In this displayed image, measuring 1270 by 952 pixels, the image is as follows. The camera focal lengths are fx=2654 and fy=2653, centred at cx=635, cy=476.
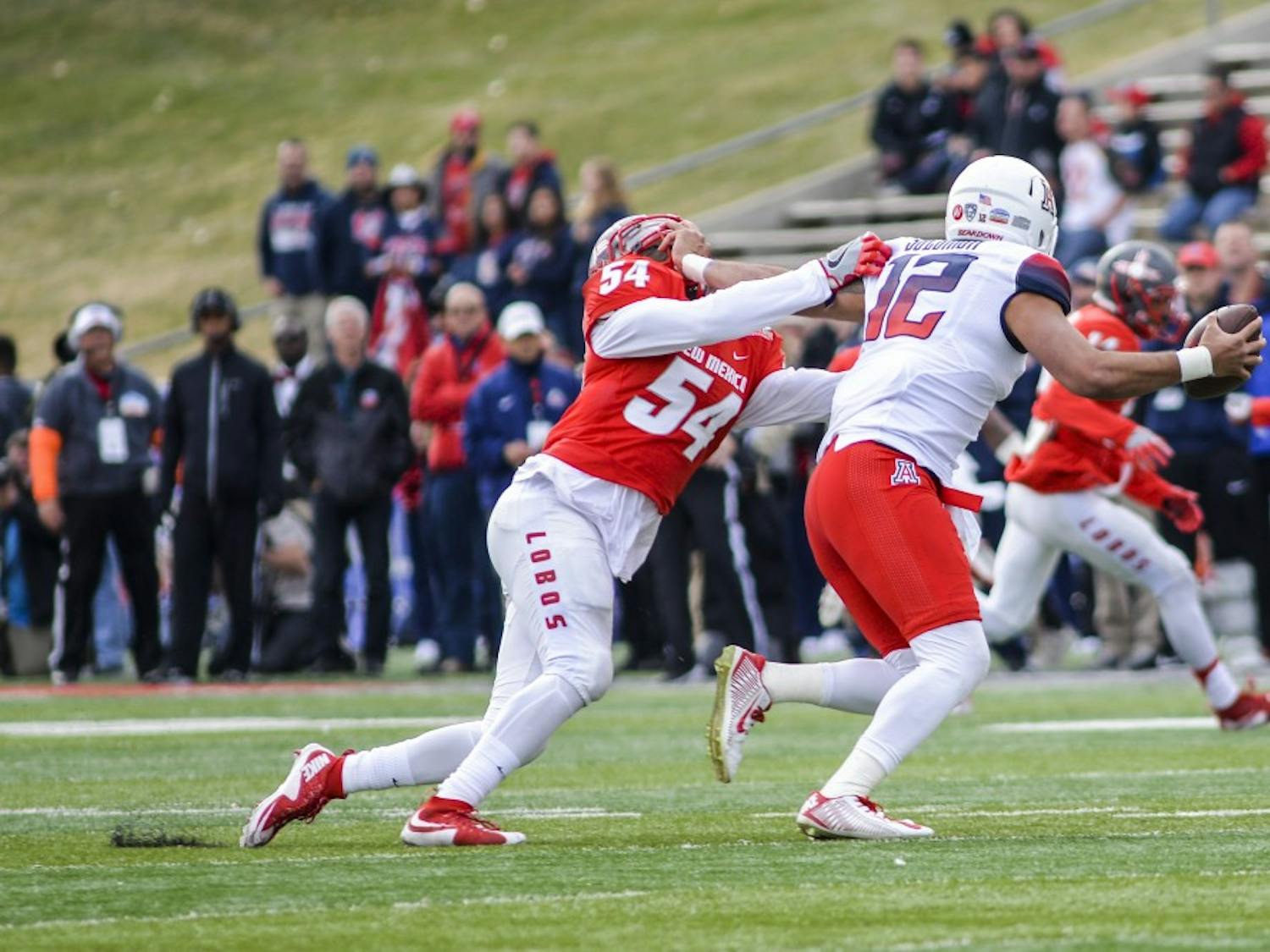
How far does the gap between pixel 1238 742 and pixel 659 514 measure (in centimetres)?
412

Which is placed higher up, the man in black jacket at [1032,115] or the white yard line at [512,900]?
the man in black jacket at [1032,115]

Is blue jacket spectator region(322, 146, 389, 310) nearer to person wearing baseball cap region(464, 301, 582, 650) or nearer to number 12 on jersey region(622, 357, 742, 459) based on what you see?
person wearing baseball cap region(464, 301, 582, 650)

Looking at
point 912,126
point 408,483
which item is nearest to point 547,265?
point 408,483

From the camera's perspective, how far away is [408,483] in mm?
18203

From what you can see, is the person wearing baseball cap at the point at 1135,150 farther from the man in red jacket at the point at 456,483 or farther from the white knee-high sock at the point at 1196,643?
the white knee-high sock at the point at 1196,643

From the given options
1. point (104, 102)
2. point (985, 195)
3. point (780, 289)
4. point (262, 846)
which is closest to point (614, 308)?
point (780, 289)

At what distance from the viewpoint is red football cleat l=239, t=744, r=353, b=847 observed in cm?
729

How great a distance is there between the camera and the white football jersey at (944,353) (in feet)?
24.4

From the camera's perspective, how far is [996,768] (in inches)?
393

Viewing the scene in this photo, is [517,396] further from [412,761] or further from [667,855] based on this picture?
[667,855]

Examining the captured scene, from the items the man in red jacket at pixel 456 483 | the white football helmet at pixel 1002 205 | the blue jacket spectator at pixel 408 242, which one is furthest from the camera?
the blue jacket spectator at pixel 408 242

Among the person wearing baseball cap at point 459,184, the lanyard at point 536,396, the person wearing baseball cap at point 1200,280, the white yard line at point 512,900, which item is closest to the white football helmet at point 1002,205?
the white yard line at point 512,900

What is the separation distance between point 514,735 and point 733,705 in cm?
64

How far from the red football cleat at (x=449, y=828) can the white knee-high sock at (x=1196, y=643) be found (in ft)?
16.1
